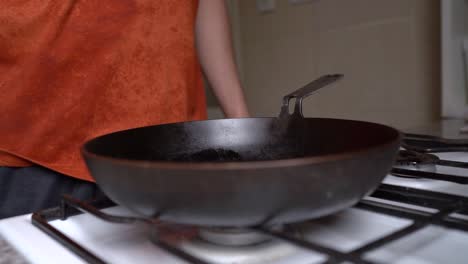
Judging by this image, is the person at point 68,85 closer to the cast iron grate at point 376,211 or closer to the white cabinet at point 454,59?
the cast iron grate at point 376,211

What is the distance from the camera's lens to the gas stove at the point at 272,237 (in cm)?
28

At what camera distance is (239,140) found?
47 cm

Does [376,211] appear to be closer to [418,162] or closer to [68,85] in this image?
[418,162]

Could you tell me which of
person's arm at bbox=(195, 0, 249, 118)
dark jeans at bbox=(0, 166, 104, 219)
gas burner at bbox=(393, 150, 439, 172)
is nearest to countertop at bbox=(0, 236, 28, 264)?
A: dark jeans at bbox=(0, 166, 104, 219)

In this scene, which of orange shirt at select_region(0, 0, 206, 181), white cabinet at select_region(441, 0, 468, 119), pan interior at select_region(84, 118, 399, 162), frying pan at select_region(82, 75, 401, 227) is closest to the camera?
frying pan at select_region(82, 75, 401, 227)

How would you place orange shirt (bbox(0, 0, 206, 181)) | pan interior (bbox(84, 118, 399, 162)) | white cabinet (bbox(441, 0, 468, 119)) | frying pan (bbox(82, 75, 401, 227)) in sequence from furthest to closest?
1. white cabinet (bbox(441, 0, 468, 119))
2. orange shirt (bbox(0, 0, 206, 181))
3. pan interior (bbox(84, 118, 399, 162))
4. frying pan (bbox(82, 75, 401, 227))

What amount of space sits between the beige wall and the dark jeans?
681mm

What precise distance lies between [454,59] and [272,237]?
0.69 metres

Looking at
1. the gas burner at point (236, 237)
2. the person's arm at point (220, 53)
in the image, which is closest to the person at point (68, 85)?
the person's arm at point (220, 53)

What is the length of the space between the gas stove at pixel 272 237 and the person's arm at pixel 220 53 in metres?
0.45

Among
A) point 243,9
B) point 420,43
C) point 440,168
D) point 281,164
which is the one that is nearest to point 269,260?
point 281,164

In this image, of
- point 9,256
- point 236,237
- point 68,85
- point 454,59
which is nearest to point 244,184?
point 236,237

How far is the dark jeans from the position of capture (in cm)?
61

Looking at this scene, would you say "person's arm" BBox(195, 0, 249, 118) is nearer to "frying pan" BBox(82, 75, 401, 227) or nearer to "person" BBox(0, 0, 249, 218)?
"person" BBox(0, 0, 249, 218)
